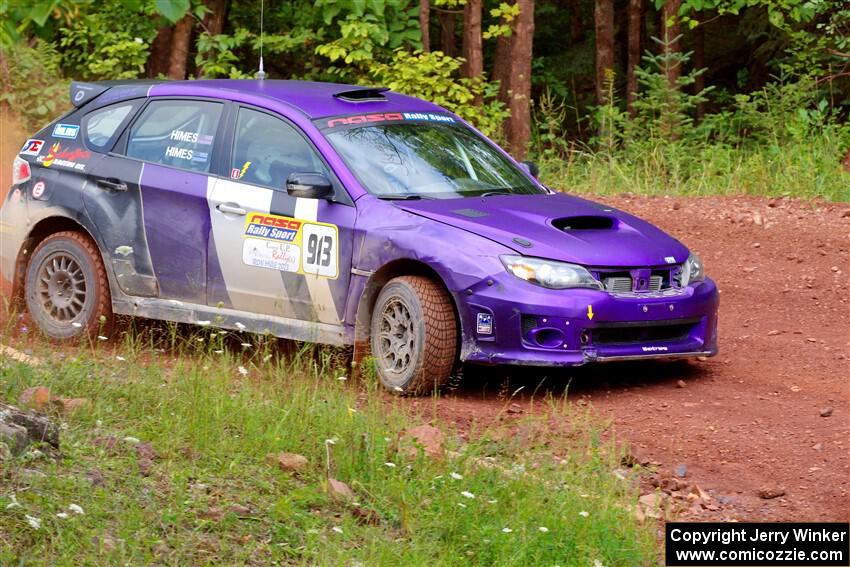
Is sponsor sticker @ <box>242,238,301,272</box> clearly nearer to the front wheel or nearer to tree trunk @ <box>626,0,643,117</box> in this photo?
the front wheel

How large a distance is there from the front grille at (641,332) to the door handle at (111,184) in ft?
10.9

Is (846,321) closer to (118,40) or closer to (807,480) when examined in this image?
(807,480)

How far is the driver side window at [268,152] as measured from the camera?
8.09 meters

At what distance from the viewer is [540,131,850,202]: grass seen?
13305 millimetres

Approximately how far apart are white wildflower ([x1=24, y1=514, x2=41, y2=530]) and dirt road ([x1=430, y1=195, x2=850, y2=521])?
2.74 m

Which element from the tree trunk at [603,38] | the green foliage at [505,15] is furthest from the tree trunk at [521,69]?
the tree trunk at [603,38]

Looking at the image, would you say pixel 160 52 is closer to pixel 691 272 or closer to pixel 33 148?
pixel 33 148

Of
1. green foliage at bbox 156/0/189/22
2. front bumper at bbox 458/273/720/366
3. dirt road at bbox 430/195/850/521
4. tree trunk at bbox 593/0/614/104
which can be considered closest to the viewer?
green foliage at bbox 156/0/189/22

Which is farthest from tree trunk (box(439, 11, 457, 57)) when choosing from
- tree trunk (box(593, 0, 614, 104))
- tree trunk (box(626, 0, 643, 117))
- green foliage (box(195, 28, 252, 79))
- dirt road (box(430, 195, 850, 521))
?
dirt road (box(430, 195, 850, 521))

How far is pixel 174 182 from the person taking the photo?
27.6 feet

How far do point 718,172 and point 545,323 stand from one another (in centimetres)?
800

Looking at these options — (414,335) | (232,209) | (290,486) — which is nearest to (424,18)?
(232,209)

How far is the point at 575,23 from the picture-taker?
24344mm

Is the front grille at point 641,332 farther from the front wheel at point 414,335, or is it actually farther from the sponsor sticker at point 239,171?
the sponsor sticker at point 239,171
